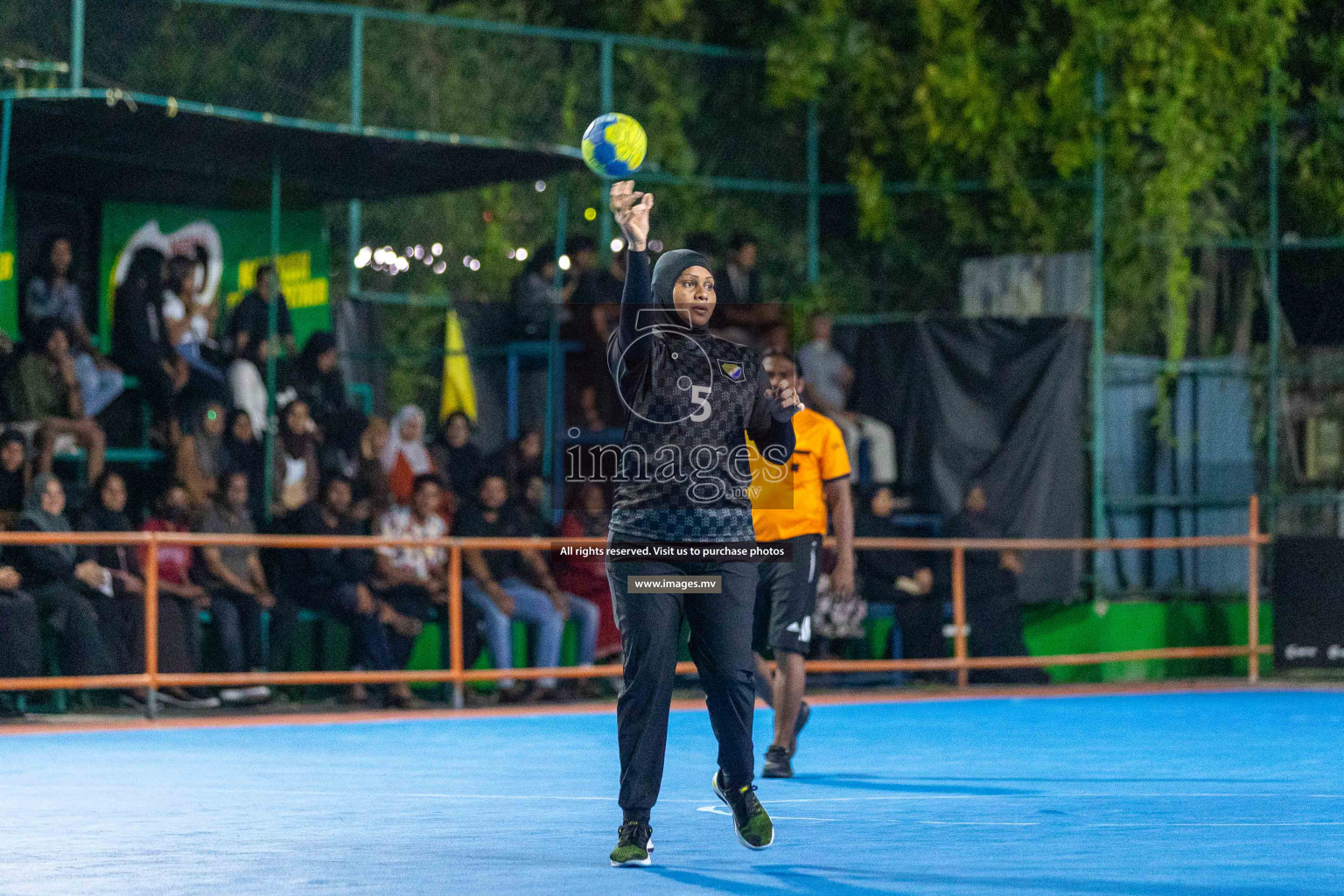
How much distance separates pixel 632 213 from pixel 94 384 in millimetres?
10016

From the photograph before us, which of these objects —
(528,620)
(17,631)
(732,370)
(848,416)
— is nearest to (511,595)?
(528,620)

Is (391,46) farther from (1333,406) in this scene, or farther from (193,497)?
(1333,406)

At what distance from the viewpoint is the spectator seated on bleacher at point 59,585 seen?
46.5ft

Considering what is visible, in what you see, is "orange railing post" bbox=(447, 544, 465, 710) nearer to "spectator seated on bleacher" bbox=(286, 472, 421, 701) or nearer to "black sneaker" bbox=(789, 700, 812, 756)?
"spectator seated on bleacher" bbox=(286, 472, 421, 701)

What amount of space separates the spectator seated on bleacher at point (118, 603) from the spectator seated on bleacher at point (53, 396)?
0.73 metres

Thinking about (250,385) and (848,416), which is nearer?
(250,385)

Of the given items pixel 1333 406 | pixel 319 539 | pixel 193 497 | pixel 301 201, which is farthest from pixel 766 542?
pixel 1333 406

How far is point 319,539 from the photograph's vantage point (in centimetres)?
1507

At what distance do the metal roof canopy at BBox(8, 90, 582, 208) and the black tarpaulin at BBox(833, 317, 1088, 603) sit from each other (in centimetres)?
442

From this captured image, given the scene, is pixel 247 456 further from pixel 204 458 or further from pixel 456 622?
pixel 456 622

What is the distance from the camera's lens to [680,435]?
7445 mm

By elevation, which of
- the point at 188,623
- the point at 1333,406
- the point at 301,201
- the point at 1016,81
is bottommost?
the point at 188,623

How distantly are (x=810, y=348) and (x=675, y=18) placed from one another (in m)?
4.61

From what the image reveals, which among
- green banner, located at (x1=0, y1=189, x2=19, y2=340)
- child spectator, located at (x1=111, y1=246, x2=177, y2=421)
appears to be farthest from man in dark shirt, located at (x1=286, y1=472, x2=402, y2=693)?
green banner, located at (x1=0, y1=189, x2=19, y2=340)
